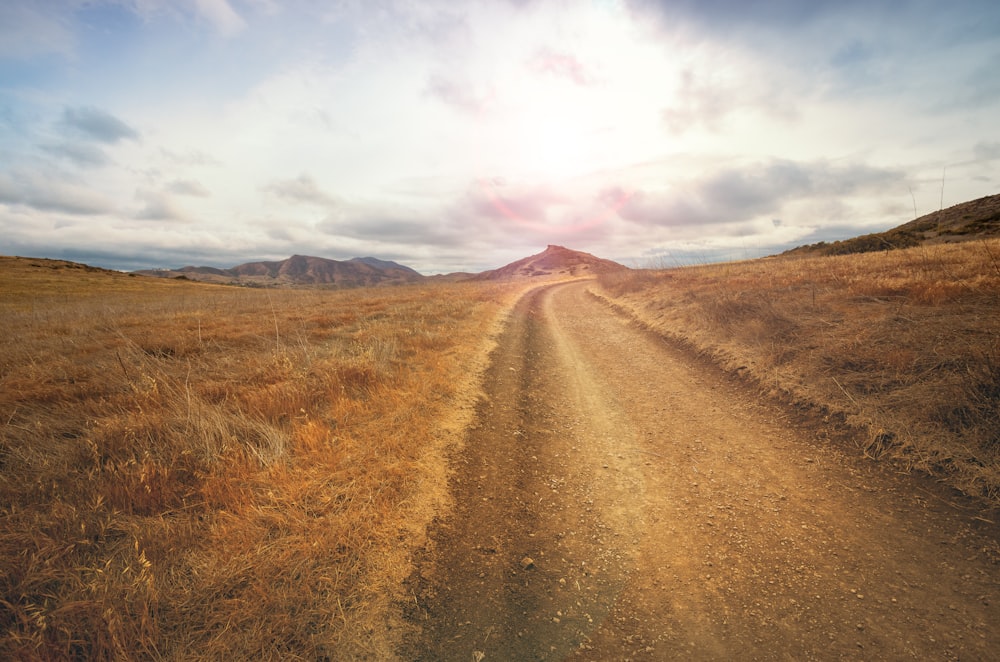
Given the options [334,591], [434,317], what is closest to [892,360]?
[334,591]

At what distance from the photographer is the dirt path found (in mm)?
3221

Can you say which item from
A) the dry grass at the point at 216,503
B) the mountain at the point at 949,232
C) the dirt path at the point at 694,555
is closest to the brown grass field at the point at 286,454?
the dry grass at the point at 216,503

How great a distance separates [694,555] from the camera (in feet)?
13.6

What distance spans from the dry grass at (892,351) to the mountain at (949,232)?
25.1 meters

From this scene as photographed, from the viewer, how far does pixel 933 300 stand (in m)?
8.74

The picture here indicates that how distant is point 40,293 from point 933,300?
2797 inches

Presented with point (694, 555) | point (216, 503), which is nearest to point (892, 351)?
point (694, 555)

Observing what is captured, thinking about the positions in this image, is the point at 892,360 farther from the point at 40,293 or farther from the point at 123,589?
the point at 40,293

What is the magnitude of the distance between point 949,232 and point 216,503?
51.3 m

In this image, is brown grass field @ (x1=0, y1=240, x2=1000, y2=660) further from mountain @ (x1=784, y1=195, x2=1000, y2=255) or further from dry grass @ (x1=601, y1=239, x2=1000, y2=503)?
mountain @ (x1=784, y1=195, x2=1000, y2=255)

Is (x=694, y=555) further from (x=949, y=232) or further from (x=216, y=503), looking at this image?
(x=949, y=232)

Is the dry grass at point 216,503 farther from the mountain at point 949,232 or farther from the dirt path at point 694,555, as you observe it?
the mountain at point 949,232

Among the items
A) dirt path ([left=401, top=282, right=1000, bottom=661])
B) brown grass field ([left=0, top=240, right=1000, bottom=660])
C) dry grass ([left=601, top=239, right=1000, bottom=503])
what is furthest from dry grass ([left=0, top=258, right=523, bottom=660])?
dry grass ([left=601, top=239, right=1000, bottom=503])

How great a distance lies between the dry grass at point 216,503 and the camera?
9.78 ft
